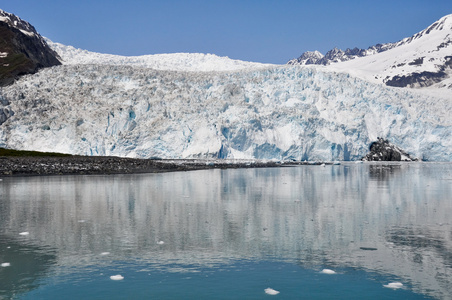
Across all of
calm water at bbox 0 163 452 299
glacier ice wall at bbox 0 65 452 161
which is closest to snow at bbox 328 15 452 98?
glacier ice wall at bbox 0 65 452 161

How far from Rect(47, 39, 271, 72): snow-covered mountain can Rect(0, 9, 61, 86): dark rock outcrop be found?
2929 mm

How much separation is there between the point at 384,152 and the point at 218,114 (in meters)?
18.1

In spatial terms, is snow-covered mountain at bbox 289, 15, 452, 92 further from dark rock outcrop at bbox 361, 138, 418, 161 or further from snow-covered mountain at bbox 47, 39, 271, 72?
dark rock outcrop at bbox 361, 138, 418, 161

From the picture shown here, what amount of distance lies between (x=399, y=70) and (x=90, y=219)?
324 feet

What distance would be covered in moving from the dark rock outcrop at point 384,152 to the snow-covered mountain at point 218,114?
0.57 metres

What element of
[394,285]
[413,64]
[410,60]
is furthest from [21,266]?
[410,60]

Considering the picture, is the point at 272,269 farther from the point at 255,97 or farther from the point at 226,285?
the point at 255,97

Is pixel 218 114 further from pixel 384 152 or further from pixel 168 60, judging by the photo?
pixel 168 60

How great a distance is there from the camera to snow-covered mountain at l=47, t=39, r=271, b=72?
60519 millimetres

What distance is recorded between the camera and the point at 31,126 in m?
36.9

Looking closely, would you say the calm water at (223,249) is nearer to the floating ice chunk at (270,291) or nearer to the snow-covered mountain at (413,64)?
the floating ice chunk at (270,291)

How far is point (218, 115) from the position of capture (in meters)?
39.7

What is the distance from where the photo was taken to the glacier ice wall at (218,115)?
36875 millimetres

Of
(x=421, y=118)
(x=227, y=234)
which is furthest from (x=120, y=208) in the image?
(x=421, y=118)
